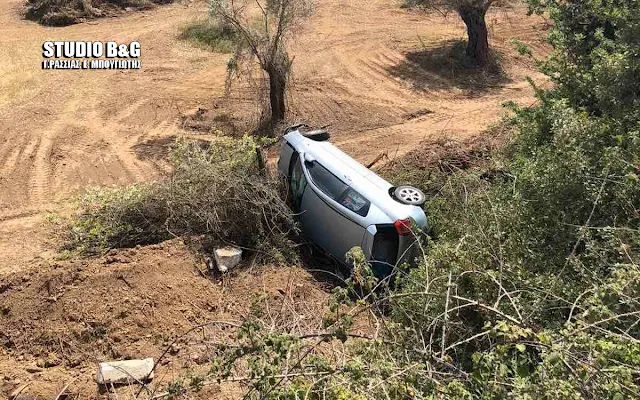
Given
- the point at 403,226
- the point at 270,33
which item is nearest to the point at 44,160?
the point at 270,33

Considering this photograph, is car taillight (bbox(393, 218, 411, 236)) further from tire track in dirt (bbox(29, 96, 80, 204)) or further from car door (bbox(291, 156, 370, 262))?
tire track in dirt (bbox(29, 96, 80, 204))

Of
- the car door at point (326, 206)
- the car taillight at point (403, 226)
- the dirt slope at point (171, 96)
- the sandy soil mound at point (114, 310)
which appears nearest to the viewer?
the sandy soil mound at point (114, 310)

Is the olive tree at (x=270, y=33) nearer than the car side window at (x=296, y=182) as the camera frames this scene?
No

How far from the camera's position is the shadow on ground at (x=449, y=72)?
15.4m

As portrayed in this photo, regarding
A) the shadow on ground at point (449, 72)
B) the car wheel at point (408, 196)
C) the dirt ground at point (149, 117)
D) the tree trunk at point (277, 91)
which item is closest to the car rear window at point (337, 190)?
the car wheel at point (408, 196)

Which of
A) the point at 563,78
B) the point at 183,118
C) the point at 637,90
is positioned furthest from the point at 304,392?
the point at 183,118

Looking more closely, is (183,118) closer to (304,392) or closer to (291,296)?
(291,296)

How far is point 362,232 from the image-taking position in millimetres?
6930

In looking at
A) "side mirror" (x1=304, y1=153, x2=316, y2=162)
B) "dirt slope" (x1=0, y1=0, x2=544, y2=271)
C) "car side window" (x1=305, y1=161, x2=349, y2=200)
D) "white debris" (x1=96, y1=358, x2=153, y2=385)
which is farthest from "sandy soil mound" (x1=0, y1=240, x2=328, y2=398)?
"dirt slope" (x1=0, y1=0, x2=544, y2=271)

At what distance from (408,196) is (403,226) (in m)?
0.64

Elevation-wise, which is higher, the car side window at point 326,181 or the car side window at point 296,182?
the car side window at point 326,181

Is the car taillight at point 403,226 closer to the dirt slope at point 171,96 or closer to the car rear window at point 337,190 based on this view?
the car rear window at point 337,190

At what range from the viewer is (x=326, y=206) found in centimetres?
741

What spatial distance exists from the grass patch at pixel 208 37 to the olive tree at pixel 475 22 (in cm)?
690
